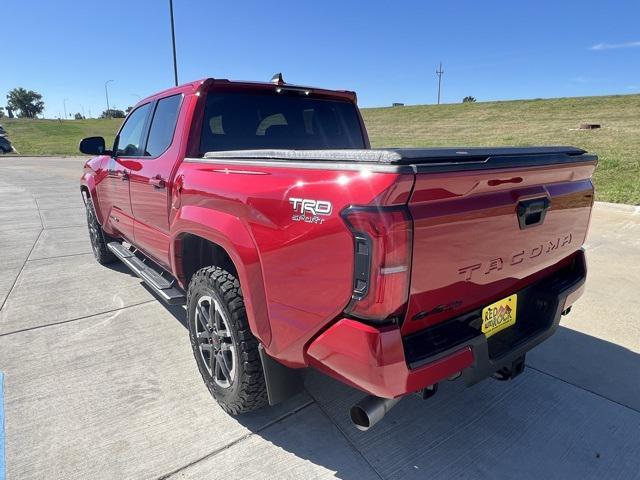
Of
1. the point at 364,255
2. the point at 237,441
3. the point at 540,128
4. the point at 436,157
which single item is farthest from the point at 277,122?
the point at 540,128

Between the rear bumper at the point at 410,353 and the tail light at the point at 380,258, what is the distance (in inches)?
3.9

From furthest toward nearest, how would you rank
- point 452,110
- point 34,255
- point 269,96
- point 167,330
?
1. point 452,110
2. point 34,255
3. point 167,330
4. point 269,96

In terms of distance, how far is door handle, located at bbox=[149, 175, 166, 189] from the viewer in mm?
3175

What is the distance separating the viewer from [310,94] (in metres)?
3.55

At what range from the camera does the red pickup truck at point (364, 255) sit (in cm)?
166

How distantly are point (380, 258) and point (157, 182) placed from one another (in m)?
2.24

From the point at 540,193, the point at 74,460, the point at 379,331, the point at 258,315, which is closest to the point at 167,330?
the point at 74,460

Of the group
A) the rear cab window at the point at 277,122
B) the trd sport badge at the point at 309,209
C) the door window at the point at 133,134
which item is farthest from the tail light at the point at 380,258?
the door window at the point at 133,134

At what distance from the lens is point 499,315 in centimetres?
218

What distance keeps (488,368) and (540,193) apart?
2.80ft

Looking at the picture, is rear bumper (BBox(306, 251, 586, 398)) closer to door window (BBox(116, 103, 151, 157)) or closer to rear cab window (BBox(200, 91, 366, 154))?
rear cab window (BBox(200, 91, 366, 154))

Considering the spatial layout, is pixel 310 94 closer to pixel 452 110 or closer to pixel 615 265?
pixel 615 265

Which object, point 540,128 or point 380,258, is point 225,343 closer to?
point 380,258

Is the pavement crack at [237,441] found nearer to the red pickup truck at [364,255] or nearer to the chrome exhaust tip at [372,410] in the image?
the red pickup truck at [364,255]
